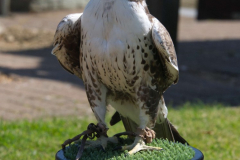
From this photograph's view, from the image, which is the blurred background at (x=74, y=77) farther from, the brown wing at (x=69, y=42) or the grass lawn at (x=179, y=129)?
the brown wing at (x=69, y=42)

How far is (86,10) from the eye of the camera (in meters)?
2.66

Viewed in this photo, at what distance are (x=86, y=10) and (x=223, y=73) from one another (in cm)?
570

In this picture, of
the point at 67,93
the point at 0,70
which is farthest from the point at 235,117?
the point at 0,70

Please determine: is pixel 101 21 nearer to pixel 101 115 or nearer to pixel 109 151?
pixel 101 115

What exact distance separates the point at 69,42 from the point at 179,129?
245cm

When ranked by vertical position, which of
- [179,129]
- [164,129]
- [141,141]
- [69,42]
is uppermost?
[69,42]

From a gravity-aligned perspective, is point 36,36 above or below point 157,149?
below

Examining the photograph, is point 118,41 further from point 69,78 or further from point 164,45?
point 69,78

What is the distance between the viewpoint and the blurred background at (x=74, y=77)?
582 cm

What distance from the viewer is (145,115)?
2.77 meters

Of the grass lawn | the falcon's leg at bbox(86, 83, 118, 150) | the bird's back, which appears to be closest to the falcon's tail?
the falcon's leg at bbox(86, 83, 118, 150)

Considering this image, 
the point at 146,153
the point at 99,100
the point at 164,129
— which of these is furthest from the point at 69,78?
the point at 146,153

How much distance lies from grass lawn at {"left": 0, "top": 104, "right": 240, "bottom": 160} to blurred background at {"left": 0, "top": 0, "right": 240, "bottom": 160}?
0.18 meters

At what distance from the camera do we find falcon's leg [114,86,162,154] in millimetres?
2713
